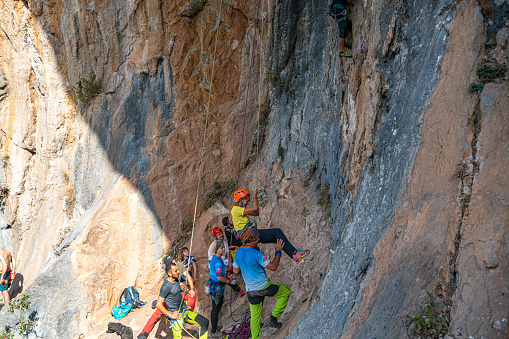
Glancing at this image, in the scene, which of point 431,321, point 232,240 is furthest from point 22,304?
point 431,321

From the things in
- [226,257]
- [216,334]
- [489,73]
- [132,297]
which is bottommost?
[216,334]

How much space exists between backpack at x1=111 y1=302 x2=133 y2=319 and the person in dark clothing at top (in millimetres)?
6877

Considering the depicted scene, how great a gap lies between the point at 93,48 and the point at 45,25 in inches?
94.3

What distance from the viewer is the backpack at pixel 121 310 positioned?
8.09 metres

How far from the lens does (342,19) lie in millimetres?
6238

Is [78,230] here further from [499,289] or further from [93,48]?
[499,289]

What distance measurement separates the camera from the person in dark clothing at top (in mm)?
6246

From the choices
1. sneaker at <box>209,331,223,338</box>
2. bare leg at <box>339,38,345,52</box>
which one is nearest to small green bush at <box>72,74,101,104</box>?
bare leg at <box>339,38,345,52</box>

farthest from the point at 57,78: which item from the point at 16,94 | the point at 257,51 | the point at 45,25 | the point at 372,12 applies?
the point at 372,12

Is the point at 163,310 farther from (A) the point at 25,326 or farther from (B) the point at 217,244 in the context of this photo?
(A) the point at 25,326

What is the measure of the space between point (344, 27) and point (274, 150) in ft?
11.0

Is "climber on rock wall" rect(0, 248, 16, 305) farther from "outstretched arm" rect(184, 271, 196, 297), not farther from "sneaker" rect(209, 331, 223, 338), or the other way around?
"sneaker" rect(209, 331, 223, 338)

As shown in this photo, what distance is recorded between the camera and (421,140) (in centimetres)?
391

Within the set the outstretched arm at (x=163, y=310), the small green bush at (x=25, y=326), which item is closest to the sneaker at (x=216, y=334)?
the outstretched arm at (x=163, y=310)
